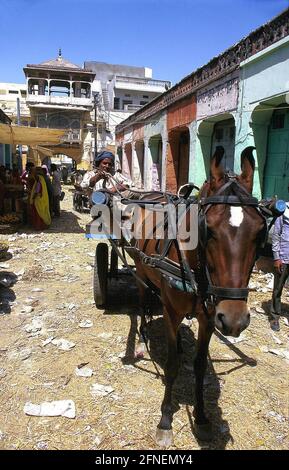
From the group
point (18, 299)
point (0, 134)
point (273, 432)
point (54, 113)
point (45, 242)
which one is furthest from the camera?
point (54, 113)

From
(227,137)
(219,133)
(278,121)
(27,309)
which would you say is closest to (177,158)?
(219,133)

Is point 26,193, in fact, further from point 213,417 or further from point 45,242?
point 213,417

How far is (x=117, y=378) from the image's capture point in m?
3.40

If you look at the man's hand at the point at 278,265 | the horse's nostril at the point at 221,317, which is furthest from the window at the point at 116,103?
the horse's nostril at the point at 221,317

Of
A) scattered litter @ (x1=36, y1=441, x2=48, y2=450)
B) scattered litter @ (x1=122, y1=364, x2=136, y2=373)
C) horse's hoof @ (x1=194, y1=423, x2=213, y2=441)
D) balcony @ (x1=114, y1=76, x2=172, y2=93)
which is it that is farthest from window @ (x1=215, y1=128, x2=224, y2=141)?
balcony @ (x1=114, y1=76, x2=172, y2=93)

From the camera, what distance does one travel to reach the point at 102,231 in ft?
14.0

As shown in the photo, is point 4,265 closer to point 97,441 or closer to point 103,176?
point 103,176

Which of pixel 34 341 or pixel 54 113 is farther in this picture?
pixel 54 113

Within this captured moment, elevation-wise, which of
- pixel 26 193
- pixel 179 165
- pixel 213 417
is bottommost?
pixel 213 417

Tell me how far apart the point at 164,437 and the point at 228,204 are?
5.95 feet

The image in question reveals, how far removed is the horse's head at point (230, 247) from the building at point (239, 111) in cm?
495

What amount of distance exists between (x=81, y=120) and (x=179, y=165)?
28210mm

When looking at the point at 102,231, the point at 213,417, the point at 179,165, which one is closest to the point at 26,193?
the point at 179,165

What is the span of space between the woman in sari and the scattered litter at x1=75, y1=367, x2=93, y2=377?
7.89 metres
